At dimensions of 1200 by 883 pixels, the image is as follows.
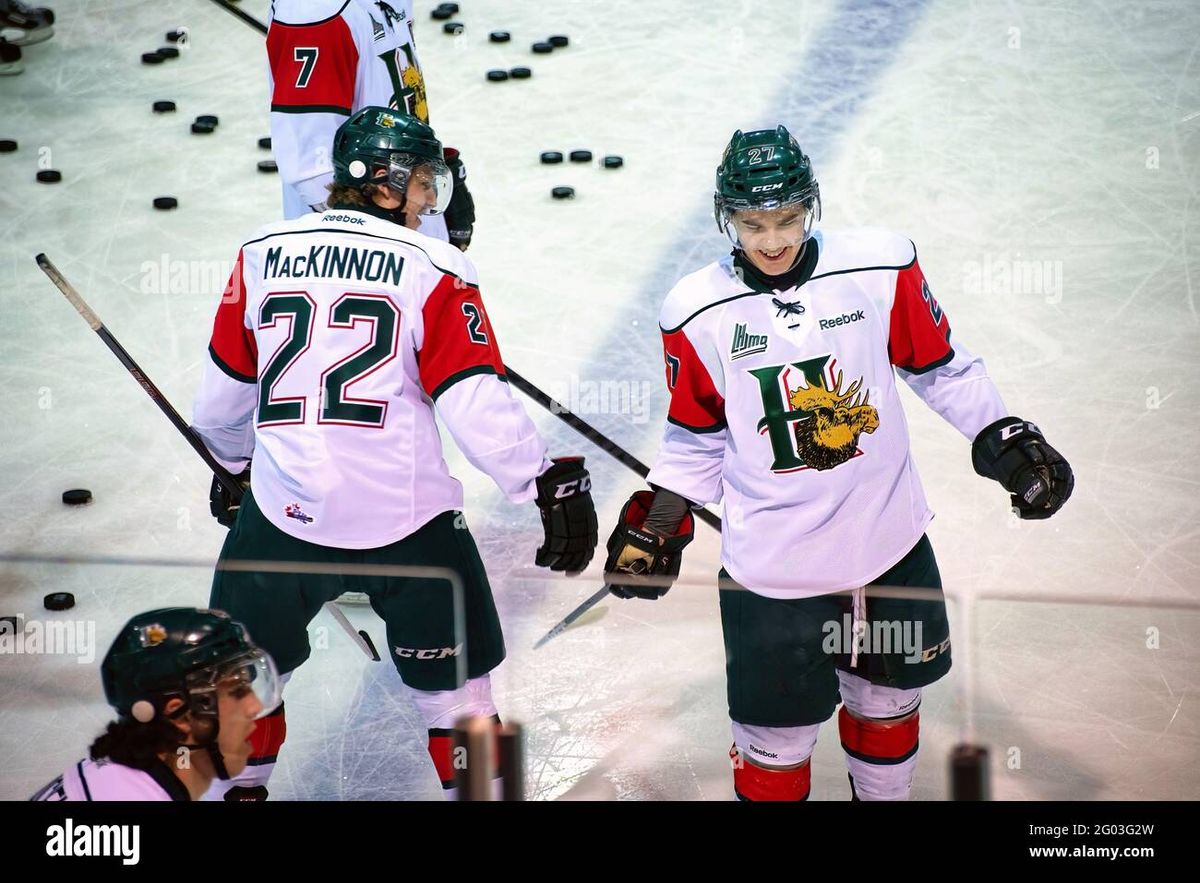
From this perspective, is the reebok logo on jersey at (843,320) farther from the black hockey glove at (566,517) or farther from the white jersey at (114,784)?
the white jersey at (114,784)

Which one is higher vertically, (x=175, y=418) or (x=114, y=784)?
(x=114, y=784)

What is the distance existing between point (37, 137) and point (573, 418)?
12.6 ft

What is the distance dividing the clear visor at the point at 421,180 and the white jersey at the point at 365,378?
0.44 feet

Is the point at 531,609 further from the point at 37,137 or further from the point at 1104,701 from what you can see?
the point at 37,137

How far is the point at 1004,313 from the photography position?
206 inches

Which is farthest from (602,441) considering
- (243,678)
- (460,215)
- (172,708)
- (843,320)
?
(172,708)

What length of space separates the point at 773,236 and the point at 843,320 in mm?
180

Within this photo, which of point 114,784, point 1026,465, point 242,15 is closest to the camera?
point 114,784

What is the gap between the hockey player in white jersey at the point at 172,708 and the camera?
6.95 feet

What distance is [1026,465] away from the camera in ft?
A: 9.22

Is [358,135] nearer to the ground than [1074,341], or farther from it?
farther from it

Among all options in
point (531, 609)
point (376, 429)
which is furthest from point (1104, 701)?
point (376, 429)

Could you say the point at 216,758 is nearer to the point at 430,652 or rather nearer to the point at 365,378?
the point at 430,652

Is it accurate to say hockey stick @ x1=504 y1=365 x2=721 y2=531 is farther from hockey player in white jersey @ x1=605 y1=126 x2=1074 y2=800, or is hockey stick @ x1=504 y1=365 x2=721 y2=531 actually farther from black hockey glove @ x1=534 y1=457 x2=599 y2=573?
hockey player in white jersey @ x1=605 y1=126 x2=1074 y2=800
